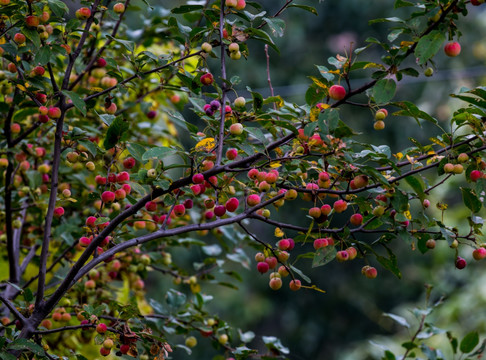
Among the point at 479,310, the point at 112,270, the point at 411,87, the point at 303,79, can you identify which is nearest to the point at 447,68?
the point at 411,87

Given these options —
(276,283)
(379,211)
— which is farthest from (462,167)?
(276,283)

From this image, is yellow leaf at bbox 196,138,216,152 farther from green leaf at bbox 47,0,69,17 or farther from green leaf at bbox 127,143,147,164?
green leaf at bbox 47,0,69,17

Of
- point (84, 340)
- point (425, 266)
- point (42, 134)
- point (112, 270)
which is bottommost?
point (425, 266)

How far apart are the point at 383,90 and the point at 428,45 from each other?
0.09 metres

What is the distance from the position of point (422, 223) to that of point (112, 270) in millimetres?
816

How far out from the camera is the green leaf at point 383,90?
81 cm

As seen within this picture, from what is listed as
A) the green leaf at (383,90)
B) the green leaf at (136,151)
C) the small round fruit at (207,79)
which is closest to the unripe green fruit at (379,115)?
the green leaf at (383,90)

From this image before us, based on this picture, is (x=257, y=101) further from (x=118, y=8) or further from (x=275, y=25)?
(x=118, y=8)

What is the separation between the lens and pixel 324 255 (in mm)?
880

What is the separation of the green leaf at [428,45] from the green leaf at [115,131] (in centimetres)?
47

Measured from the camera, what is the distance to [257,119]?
0.92 metres

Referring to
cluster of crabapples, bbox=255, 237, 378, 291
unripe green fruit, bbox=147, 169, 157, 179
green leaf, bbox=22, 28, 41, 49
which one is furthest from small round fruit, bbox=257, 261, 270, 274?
green leaf, bbox=22, 28, 41, 49

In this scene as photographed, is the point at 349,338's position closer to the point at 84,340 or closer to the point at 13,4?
the point at 84,340

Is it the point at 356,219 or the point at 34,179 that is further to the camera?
the point at 34,179
